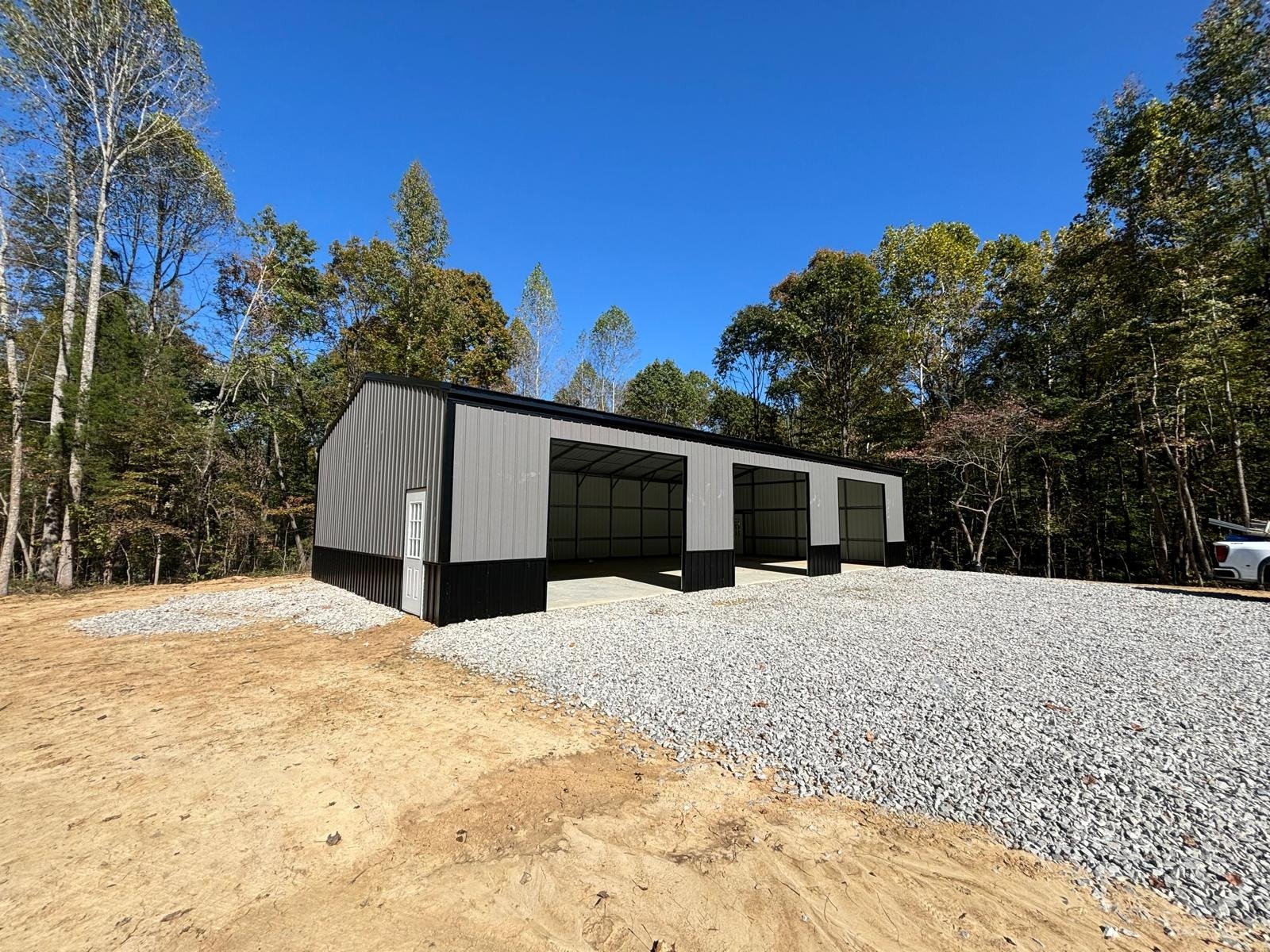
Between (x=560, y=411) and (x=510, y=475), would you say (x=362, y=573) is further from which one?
(x=560, y=411)

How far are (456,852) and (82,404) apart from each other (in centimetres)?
1423

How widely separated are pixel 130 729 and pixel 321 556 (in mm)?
8148

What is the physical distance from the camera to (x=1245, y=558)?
29.5 ft

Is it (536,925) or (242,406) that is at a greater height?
(242,406)

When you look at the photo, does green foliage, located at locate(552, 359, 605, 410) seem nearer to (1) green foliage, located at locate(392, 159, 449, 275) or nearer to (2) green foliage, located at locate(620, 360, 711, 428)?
(2) green foliage, located at locate(620, 360, 711, 428)

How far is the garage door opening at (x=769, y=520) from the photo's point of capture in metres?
15.7

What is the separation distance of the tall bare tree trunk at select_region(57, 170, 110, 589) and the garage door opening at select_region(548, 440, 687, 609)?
398 inches

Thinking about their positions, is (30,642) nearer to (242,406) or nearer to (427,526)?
(427,526)

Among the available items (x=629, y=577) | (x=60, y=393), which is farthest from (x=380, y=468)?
(x=60, y=393)

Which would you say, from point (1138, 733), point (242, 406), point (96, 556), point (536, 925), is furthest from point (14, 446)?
point (1138, 733)

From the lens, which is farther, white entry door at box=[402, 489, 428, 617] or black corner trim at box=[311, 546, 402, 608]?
black corner trim at box=[311, 546, 402, 608]

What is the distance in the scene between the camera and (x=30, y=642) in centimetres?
618

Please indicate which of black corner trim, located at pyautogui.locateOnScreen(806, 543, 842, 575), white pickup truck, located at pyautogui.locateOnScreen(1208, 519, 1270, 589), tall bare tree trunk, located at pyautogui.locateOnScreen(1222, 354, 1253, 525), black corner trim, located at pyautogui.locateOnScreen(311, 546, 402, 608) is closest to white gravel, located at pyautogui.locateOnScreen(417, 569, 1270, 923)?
white pickup truck, located at pyautogui.locateOnScreen(1208, 519, 1270, 589)

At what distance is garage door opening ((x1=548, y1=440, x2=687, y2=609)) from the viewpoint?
484 inches
